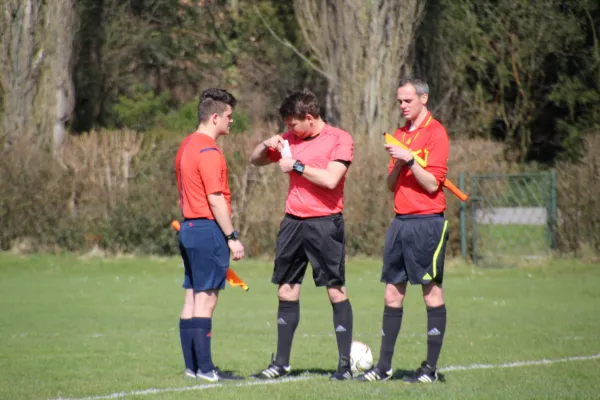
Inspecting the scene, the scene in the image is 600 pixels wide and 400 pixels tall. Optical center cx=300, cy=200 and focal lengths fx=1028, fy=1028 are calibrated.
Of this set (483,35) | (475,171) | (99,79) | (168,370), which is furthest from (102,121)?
(168,370)

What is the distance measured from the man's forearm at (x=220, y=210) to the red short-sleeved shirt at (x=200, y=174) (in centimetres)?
5

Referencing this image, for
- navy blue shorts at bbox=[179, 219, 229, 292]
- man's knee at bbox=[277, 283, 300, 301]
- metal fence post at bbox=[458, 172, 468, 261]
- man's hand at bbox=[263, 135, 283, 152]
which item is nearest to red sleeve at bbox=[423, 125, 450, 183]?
man's hand at bbox=[263, 135, 283, 152]

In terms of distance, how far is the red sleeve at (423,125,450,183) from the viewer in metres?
7.32

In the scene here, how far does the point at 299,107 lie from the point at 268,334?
4.45 m

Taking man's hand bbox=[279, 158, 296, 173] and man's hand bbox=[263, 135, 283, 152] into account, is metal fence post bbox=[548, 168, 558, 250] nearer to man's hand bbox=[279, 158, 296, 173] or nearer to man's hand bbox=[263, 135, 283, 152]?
man's hand bbox=[263, 135, 283, 152]

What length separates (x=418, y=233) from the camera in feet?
24.0

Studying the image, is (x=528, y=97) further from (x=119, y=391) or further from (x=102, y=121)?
(x=119, y=391)

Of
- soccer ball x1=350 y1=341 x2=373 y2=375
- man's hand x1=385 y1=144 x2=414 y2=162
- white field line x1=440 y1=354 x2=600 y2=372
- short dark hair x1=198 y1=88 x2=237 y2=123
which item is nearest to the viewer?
man's hand x1=385 y1=144 x2=414 y2=162

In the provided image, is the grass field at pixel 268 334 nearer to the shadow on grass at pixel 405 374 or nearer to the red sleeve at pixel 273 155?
the shadow on grass at pixel 405 374

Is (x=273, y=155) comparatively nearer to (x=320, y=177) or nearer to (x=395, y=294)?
(x=320, y=177)

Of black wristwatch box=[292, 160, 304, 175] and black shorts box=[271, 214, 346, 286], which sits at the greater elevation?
black wristwatch box=[292, 160, 304, 175]

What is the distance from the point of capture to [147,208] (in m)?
21.6

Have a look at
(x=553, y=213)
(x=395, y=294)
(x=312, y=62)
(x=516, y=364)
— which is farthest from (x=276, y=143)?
(x=312, y=62)

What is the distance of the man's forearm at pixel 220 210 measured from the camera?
24.4ft
